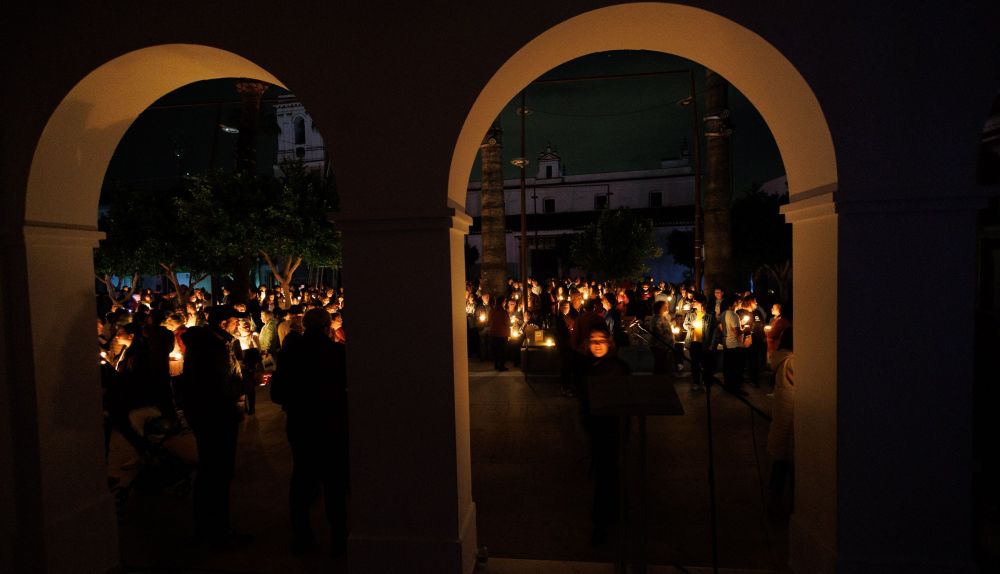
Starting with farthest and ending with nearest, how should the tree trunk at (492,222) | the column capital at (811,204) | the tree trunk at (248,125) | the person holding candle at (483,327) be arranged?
1. the tree trunk at (248,125)
2. the tree trunk at (492,222)
3. the person holding candle at (483,327)
4. the column capital at (811,204)

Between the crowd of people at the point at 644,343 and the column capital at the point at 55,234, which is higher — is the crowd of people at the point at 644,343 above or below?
below

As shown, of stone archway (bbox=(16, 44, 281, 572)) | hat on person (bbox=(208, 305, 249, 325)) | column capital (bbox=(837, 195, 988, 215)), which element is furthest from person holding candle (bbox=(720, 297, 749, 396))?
stone archway (bbox=(16, 44, 281, 572))

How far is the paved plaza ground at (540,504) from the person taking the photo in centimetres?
411

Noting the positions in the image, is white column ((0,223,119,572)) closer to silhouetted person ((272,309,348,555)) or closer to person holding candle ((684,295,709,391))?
silhouetted person ((272,309,348,555))

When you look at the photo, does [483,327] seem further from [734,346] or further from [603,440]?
[603,440]

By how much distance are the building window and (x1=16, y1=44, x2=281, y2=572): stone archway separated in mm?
49713

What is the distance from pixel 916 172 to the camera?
126 inches

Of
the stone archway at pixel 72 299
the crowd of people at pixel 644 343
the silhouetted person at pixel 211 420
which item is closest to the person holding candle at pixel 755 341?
the crowd of people at pixel 644 343

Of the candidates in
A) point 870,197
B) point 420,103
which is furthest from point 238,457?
point 870,197

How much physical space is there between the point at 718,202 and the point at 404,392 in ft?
33.5

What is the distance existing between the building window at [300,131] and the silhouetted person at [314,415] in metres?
50.8

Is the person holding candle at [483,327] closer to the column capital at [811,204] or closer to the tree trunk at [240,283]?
the tree trunk at [240,283]

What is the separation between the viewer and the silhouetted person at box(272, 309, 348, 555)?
3.98m

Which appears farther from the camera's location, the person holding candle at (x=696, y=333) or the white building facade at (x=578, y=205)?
the white building facade at (x=578, y=205)
